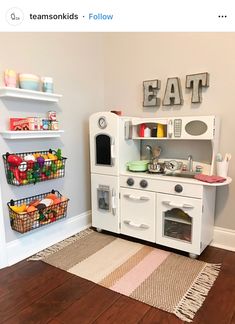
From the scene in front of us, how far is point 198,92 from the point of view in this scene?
2.41 metres

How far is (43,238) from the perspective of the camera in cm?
244

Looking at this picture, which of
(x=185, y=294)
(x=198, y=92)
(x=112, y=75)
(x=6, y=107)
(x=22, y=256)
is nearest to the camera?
(x=185, y=294)

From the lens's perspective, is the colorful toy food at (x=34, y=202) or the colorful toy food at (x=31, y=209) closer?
the colorful toy food at (x=31, y=209)

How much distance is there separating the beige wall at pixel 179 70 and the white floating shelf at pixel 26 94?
93cm

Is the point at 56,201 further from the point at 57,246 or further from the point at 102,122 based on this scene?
the point at 102,122

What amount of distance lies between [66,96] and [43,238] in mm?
1428

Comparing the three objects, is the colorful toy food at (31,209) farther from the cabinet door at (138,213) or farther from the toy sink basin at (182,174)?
the toy sink basin at (182,174)

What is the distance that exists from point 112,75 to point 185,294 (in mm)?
2365

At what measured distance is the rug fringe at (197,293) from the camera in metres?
1.60

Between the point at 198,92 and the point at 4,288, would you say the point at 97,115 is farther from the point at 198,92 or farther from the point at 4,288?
the point at 4,288

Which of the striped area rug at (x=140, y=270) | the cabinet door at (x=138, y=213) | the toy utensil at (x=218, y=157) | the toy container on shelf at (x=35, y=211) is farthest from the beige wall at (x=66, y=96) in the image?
the toy utensil at (x=218, y=157)

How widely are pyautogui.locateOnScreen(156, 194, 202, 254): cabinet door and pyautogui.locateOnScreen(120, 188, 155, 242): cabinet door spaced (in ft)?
0.23

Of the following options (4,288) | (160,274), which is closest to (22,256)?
(4,288)
